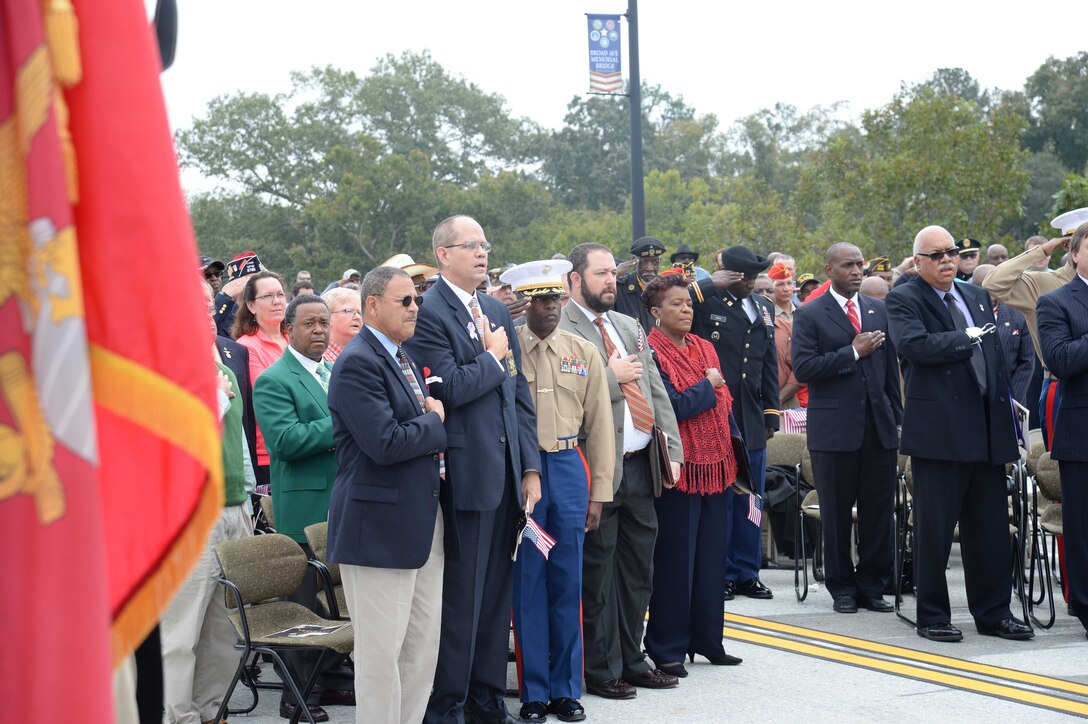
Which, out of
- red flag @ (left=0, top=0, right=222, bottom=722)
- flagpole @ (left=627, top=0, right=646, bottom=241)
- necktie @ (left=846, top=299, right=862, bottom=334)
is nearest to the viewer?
red flag @ (left=0, top=0, right=222, bottom=722)

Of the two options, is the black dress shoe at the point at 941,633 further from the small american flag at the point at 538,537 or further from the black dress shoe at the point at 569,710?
the small american flag at the point at 538,537

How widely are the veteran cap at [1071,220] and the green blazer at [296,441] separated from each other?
530cm

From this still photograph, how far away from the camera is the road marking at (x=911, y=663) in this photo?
23.1 ft

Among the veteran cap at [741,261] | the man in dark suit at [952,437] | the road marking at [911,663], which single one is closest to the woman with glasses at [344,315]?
the veteran cap at [741,261]

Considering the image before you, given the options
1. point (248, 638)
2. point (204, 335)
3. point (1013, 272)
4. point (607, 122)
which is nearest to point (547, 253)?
point (607, 122)

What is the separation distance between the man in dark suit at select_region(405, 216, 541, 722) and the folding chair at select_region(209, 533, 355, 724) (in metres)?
0.57

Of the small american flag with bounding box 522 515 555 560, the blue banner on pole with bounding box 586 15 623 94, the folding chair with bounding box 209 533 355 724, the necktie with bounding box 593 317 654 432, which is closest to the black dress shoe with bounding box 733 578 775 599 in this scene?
the necktie with bounding box 593 317 654 432

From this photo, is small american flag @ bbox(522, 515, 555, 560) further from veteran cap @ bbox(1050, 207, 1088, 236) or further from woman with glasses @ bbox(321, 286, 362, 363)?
veteran cap @ bbox(1050, 207, 1088, 236)

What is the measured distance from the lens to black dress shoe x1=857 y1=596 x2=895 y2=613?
959 cm

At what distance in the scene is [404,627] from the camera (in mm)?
5672

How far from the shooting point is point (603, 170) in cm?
7338

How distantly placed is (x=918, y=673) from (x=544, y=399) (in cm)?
284

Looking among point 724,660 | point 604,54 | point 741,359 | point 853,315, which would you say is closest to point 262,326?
point 724,660

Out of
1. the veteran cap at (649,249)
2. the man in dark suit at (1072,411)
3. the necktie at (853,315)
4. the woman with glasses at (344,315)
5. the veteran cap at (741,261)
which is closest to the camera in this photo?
the woman with glasses at (344,315)
